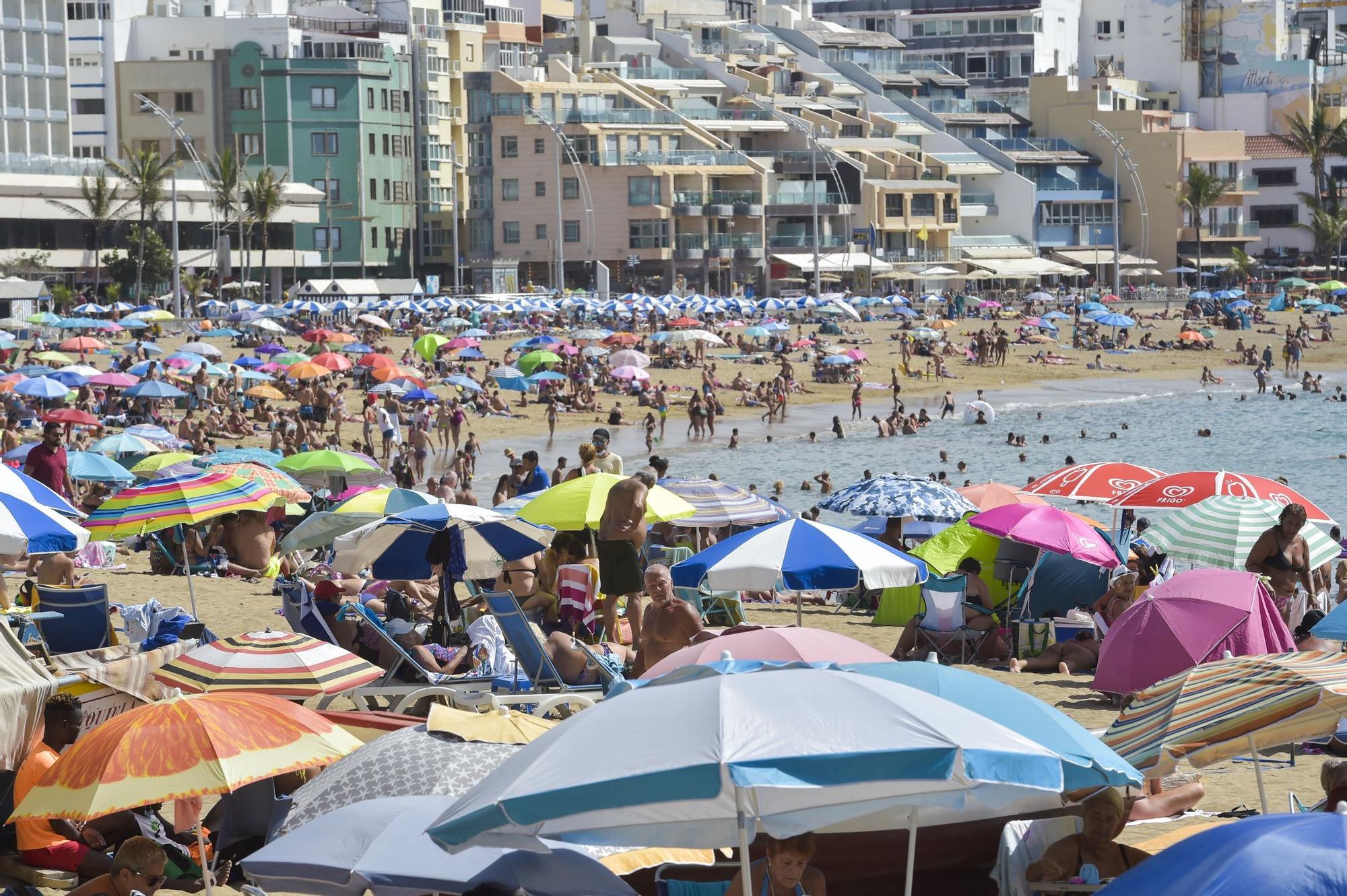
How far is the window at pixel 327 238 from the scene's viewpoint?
75.5 meters

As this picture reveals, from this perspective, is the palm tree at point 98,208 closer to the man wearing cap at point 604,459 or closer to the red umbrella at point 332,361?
the red umbrella at point 332,361

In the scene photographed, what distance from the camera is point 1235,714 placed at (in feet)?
21.6

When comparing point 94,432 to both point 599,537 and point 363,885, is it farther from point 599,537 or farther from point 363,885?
point 363,885

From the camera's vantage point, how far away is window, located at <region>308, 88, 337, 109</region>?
76188 mm

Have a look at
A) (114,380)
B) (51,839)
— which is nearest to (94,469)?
(51,839)

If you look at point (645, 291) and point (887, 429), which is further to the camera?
point (645, 291)

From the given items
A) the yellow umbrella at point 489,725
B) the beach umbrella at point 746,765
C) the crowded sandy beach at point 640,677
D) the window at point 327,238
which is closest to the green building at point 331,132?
the window at point 327,238

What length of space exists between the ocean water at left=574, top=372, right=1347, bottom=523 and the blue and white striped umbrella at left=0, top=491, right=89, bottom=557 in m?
18.1

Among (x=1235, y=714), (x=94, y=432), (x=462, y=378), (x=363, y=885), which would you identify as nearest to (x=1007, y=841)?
(x=1235, y=714)

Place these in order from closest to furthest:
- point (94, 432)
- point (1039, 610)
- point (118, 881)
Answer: point (118, 881) → point (1039, 610) → point (94, 432)

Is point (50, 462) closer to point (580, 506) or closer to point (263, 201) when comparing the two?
point (580, 506)

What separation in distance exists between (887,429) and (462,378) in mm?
8667

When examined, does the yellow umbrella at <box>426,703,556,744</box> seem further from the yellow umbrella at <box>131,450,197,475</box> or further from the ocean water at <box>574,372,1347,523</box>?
the ocean water at <box>574,372,1347,523</box>

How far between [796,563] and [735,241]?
210 ft
